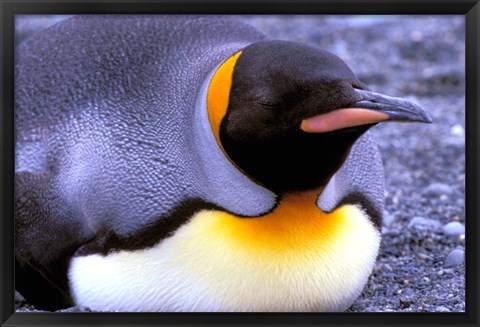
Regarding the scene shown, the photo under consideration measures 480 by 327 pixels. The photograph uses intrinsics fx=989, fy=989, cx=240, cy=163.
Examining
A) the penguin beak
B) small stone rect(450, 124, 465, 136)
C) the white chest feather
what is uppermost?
the penguin beak

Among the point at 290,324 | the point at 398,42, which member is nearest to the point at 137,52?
the point at 290,324

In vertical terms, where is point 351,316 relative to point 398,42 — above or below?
above

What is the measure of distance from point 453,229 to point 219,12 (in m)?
1.41

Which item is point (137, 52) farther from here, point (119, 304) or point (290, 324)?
point (290, 324)

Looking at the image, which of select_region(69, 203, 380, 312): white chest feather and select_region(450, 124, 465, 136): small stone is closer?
select_region(69, 203, 380, 312): white chest feather

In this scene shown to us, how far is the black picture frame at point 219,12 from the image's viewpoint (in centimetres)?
239

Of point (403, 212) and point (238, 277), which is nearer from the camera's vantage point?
point (238, 277)

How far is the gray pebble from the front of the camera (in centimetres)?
354

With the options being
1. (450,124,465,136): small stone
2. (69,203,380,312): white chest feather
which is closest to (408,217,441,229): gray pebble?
(69,203,380,312): white chest feather

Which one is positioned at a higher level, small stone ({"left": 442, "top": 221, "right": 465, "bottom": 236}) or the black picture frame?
the black picture frame

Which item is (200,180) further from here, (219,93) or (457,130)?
(457,130)

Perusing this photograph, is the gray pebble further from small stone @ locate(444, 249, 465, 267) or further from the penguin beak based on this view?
the penguin beak

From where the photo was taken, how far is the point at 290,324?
238 centimetres

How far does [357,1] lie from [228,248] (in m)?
0.69
